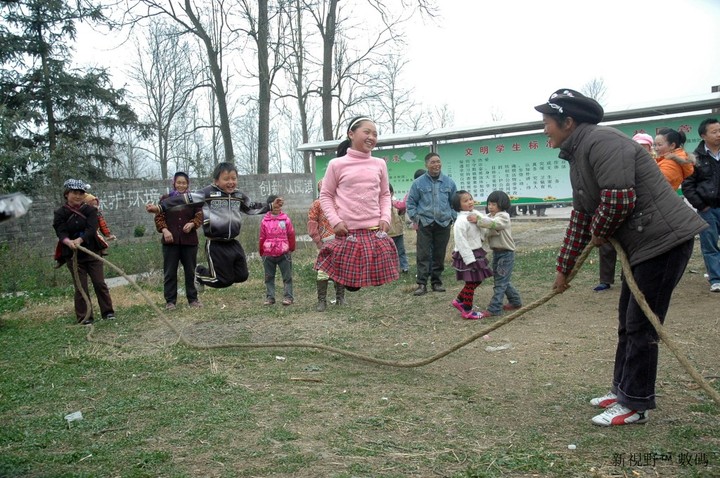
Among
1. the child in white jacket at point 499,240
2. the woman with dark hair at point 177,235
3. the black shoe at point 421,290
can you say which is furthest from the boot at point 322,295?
the child in white jacket at point 499,240

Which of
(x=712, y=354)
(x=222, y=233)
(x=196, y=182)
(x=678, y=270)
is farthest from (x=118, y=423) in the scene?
(x=196, y=182)

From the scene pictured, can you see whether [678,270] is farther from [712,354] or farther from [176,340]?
[176,340]

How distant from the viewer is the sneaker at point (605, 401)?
3.85m

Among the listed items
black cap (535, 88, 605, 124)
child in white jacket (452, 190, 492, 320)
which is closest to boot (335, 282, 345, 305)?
child in white jacket (452, 190, 492, 320)

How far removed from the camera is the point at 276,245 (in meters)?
8.34

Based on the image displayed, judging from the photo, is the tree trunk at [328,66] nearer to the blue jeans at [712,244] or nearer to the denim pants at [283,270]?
the denim pants at [283,270]

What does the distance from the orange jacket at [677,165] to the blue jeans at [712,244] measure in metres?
0.56

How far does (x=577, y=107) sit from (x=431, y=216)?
4.81 m

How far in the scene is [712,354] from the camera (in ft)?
16.1

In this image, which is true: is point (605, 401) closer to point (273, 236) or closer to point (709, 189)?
point (709, 189)

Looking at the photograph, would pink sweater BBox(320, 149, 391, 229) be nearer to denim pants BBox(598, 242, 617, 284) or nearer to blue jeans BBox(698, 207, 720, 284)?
denim pants BBox(598, 242, 617, 284)

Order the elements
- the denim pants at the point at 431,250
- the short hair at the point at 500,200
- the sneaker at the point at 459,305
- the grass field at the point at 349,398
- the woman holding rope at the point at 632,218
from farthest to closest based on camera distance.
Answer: the denim pants at the point at 431,250, the sneaker at the point at 459,305, the short hair at the point at 500,200, the woman holding rope at the point at 632,218, the grass field at the point at 349,398

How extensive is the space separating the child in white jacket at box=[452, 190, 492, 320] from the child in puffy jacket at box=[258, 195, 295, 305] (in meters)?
2.52

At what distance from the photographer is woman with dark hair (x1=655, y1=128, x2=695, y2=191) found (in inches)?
275
